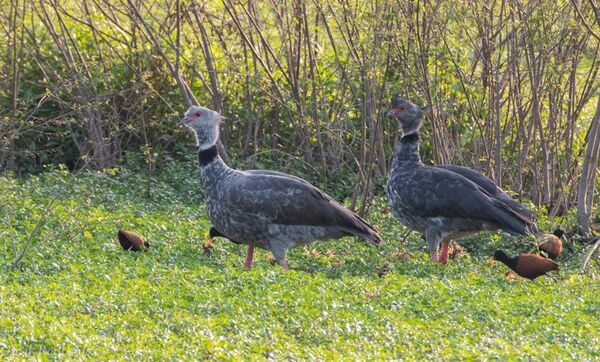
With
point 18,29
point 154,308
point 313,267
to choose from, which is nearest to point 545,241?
point 313,267

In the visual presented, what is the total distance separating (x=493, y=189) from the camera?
9805 mm

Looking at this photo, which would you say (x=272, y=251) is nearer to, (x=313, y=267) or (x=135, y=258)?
(x=313, y=267)

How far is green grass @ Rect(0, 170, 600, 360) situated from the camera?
6277 mm

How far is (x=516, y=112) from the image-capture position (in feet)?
38.0

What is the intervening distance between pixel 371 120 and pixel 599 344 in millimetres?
4906

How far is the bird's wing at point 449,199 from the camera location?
9430 mm

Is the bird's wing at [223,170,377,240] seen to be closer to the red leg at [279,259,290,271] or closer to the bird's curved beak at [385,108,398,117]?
the red leg at [279,259,290,271]

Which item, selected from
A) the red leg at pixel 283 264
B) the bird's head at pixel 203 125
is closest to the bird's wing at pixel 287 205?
the red leg at pixel 283 264

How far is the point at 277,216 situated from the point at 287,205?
0.36 ft

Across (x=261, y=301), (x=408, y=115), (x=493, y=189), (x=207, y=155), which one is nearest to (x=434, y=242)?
(x=493, y=189)

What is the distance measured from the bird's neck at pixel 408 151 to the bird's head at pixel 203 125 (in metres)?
1.62

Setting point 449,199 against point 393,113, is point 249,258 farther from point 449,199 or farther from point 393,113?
point 393,113

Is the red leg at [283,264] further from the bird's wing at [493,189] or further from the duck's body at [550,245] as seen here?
the duck's body at [550,245]

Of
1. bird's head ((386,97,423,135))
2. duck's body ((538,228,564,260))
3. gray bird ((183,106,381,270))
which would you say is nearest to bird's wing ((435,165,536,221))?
duck's body ((538,228,564,260))
